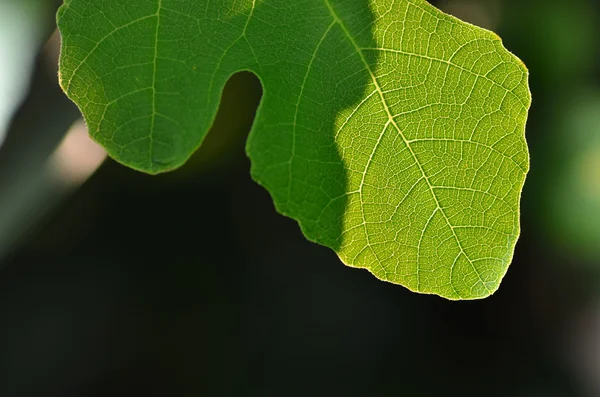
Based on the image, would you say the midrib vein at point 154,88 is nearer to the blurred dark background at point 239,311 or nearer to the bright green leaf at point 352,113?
the bright green leaf at point 352,113

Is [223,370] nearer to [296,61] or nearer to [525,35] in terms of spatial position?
[525,35]

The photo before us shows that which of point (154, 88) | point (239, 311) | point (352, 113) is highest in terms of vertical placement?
point (352, 113)

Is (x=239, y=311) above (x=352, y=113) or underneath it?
underneath

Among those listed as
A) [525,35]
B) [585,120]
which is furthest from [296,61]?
[585,120]

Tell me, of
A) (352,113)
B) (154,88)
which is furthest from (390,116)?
(154,88)

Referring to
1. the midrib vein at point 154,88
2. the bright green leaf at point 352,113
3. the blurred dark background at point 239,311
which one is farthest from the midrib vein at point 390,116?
the blurred dark background at point 239,311

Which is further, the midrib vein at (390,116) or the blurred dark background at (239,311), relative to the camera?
the blurred dark background at (239,311)

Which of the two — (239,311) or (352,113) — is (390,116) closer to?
(352,113)

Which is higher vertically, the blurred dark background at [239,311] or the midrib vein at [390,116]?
the midrib vein at [390,116]
